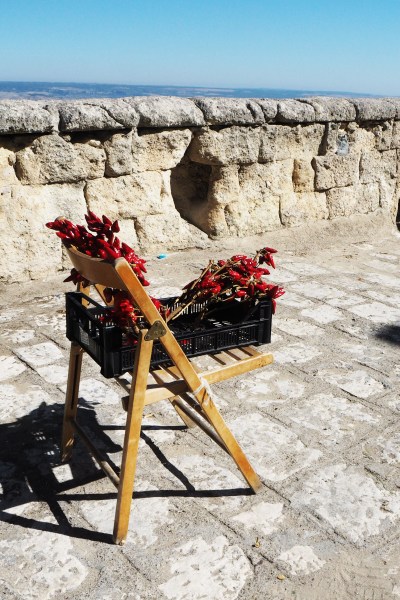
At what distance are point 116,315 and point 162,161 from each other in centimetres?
351

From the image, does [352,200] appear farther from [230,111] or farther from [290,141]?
[230,111]

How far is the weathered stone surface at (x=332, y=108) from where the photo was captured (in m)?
6.34

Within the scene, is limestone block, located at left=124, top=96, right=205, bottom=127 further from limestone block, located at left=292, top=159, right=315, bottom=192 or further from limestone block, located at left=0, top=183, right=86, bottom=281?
limestone block, located at left=292, top=159, right=315, bottom=192

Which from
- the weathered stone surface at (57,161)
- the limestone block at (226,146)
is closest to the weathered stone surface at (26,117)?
the weathered stone surface at (57,161)

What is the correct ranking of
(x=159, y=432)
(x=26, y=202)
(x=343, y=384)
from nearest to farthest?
(x=159, y=432), (x=343, y=384), (x=26, y=202)

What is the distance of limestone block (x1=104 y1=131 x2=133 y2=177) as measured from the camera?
202 inches

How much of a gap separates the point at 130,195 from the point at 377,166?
3153 mm

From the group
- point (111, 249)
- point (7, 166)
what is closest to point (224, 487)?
point (111, 249)

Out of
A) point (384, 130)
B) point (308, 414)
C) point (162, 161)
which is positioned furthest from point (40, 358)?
point (384, 130)

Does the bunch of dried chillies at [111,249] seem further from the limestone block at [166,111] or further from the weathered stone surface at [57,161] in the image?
the limestone block at [166,111]

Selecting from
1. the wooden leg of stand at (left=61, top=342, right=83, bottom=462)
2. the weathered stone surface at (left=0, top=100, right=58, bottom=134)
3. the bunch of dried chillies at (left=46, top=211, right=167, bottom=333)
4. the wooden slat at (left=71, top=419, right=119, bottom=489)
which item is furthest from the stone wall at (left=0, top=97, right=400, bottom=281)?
the bunch of dried chillies at (left=46, top=211, right=167, bottom=333)

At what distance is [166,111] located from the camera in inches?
210

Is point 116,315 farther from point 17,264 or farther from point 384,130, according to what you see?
point 384,130

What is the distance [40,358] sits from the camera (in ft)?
12.4
